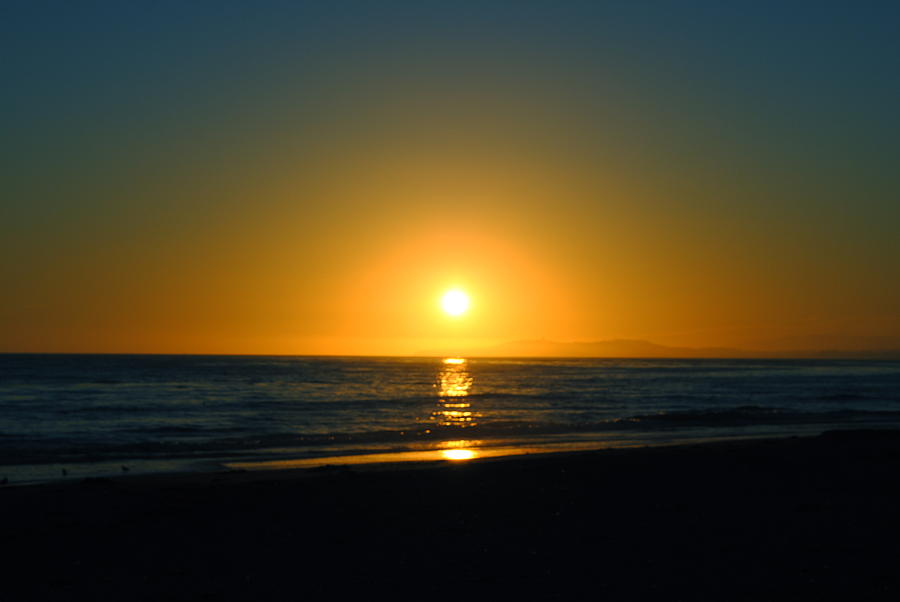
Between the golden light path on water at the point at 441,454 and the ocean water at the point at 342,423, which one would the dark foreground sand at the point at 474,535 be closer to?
the golden light path on water at the point at 441,454

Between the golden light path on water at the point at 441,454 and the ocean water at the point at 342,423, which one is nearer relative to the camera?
the golden light path on water at the point at 441,454

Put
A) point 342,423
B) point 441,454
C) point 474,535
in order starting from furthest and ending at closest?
point 342,423, point 441,454, point 474,535

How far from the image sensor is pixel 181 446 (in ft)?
93.1

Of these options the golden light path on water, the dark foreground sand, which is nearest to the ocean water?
the golden light path on water

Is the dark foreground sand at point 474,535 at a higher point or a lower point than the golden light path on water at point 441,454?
higher

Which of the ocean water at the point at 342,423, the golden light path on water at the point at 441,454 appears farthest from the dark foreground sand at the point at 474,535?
the ocean water at the point at 342,423

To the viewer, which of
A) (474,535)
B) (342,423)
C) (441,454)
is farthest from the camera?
(342,423)

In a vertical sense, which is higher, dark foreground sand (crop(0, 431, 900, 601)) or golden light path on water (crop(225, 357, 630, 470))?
dark foreground sand (crop(0, 431, 900, 601))

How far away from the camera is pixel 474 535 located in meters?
11.3

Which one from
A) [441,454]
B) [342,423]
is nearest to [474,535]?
[441,454]

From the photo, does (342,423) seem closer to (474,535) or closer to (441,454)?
(441,454)

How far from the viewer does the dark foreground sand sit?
8.67m

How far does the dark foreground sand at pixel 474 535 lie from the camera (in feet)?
28.5

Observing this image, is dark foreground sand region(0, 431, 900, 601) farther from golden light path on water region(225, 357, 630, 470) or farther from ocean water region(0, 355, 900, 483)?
ocean water region(0, 355, 900, 483)
